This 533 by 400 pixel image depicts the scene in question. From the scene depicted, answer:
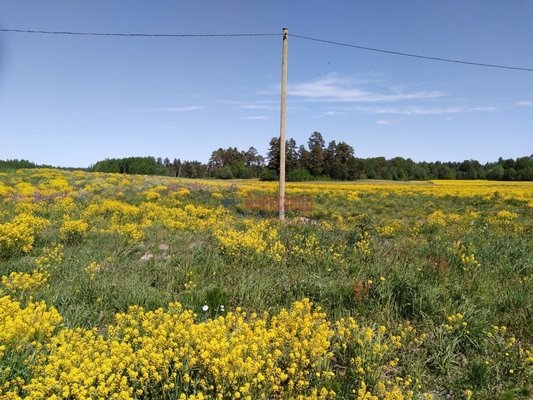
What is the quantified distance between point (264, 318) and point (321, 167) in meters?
81.5

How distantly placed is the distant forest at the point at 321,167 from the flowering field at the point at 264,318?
6445 cm

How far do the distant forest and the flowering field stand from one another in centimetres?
6445

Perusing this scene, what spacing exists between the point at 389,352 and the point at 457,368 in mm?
697

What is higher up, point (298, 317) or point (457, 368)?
point (298, 317)

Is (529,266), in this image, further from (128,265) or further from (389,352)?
(128,265)

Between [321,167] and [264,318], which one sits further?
[321,167]

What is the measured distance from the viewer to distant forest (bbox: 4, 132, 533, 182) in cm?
8056

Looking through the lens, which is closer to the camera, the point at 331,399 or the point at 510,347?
the point at 331,399

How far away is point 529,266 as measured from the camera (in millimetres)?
7160

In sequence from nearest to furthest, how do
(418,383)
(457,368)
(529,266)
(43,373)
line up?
(43,373) → (418,383) → (457,368) → (529,266)

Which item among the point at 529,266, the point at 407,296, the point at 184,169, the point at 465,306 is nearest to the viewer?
the point at 465,306

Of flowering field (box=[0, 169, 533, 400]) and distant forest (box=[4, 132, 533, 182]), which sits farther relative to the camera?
distant forest (box=[4, 132, 533, 182])

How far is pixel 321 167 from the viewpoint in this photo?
84812mm

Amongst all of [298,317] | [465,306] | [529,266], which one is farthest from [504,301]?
[298,317]
